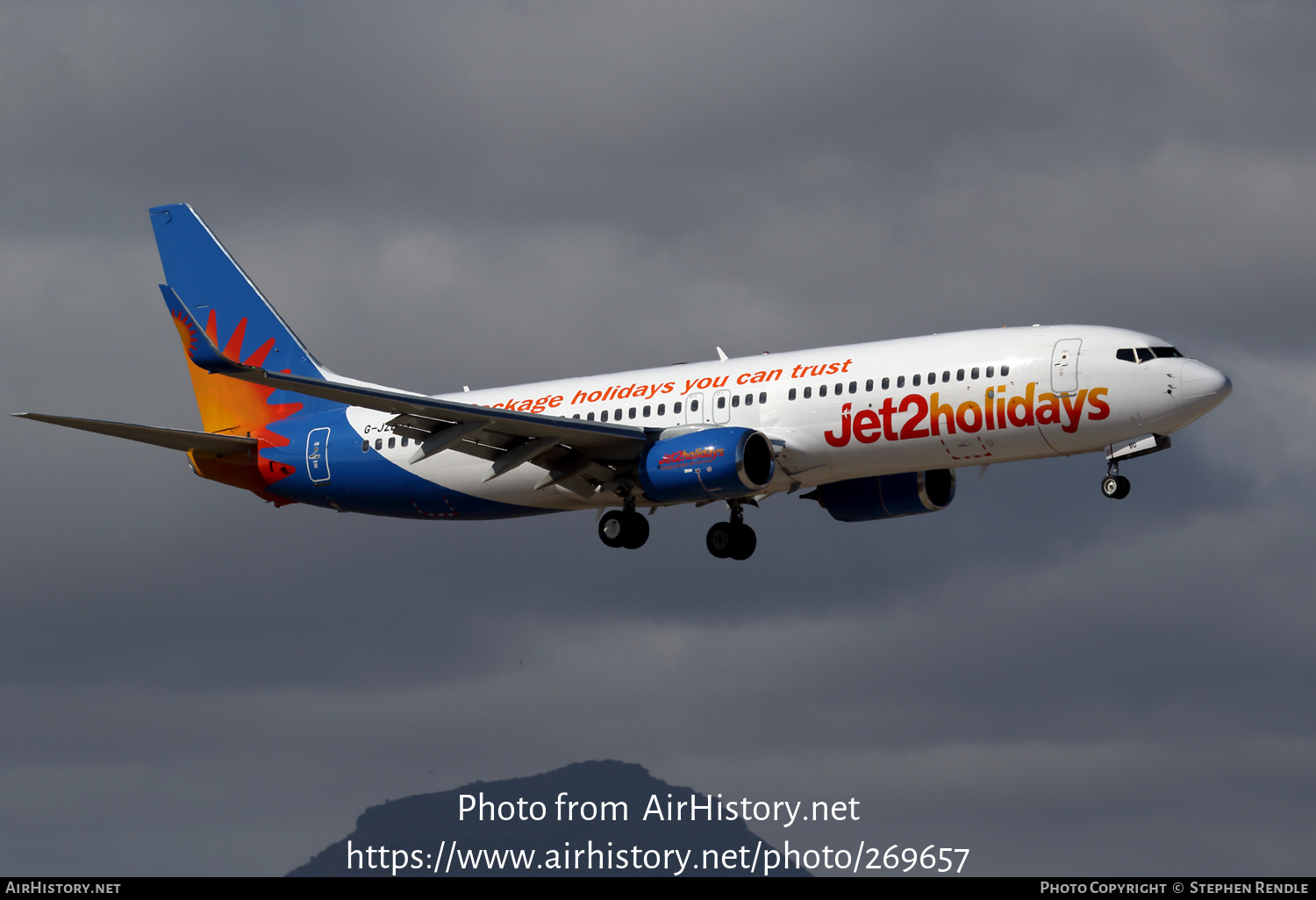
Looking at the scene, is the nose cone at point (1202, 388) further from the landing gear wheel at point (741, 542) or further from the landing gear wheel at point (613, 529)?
the landing gear wheel at point (613, 529)

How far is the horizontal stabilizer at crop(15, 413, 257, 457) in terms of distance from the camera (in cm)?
5144

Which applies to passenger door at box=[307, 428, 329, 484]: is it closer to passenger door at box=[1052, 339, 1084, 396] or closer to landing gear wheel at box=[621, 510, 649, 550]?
landing gear wheel at box=[621, 510, 649, 550]

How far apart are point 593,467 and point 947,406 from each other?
1164 cm

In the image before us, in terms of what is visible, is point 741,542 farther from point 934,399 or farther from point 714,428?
point 934,399

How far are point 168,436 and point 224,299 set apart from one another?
358 inches

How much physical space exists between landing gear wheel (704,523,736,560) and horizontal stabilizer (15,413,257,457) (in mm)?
17476

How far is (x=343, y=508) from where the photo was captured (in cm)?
6044

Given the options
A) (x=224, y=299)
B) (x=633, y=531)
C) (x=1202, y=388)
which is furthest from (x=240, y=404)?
(x=1202, y=388)

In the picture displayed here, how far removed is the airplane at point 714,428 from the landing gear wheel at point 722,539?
50 millimetres

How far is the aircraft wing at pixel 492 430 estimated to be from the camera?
48562 mm

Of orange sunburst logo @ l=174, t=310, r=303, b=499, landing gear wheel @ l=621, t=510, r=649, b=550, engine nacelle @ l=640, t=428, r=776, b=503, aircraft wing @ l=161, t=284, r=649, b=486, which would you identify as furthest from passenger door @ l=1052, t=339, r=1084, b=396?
orange sunburst logo @ l=174, t=310, r=303, b=499

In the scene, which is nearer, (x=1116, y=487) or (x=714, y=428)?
(x=1116, y=487)

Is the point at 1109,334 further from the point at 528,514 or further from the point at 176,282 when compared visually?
the point at 176,282

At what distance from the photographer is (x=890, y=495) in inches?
2218
